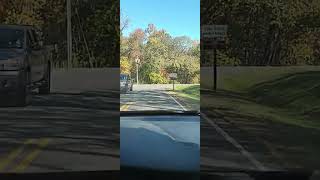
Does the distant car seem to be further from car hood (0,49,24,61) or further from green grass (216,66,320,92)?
car hood (0,49,24,61)

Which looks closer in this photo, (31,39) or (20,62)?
(20,62)

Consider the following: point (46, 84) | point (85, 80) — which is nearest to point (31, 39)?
point (46, 84)

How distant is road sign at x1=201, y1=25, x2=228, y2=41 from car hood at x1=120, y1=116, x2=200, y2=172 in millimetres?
1201

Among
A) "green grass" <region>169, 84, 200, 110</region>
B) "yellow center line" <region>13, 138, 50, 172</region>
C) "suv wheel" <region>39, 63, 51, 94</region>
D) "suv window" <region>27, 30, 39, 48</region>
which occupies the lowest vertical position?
"yellow center line" <region>13, 138, 50, 172</region>

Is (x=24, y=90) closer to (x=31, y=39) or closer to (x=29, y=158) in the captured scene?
(x=31, y=39)

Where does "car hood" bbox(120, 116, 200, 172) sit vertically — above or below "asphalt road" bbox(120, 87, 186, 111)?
below

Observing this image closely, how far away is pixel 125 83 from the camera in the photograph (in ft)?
32.6

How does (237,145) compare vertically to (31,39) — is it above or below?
below

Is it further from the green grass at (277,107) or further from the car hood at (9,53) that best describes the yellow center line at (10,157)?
the green grass at (277,107)

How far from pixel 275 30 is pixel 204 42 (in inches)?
41.0

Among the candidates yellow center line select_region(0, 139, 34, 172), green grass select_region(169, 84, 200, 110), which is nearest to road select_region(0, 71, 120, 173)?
yellow center line select_region(0, 139, 34, 172)

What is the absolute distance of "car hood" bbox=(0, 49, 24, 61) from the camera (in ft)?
28.7

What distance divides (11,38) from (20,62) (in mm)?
332

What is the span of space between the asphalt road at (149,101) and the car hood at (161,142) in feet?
0.50
